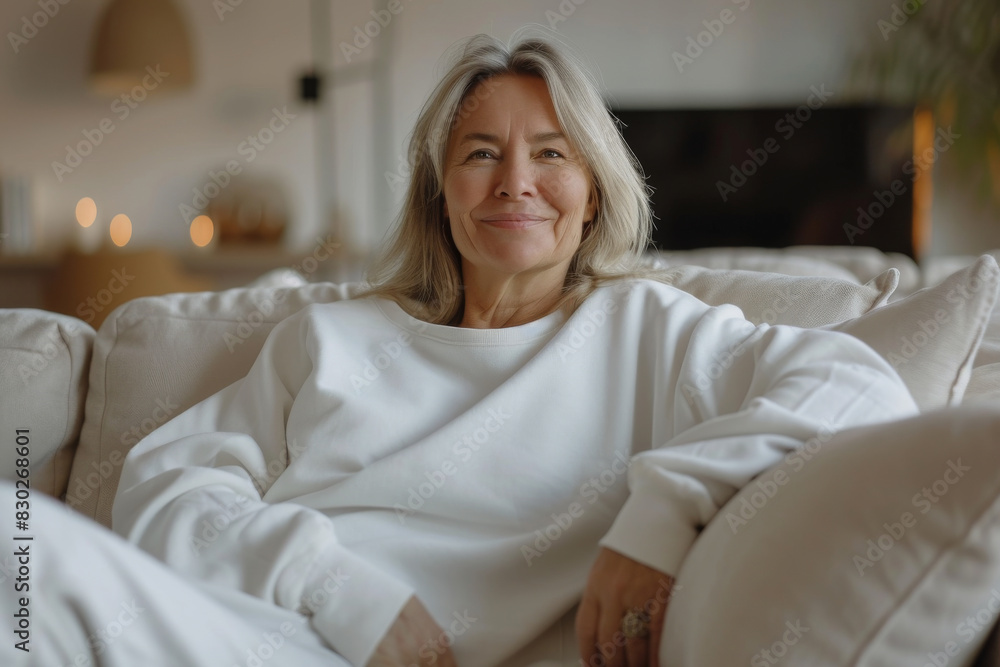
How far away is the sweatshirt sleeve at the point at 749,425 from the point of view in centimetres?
82

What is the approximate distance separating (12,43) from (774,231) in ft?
12.7

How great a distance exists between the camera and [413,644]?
95cm

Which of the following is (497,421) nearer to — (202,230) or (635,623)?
(635,623)

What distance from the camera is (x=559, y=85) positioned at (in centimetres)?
128

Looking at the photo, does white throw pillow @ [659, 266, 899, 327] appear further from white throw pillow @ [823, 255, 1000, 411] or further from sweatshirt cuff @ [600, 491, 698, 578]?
sweatshirt cuff @ [600, 491, 698, 578]

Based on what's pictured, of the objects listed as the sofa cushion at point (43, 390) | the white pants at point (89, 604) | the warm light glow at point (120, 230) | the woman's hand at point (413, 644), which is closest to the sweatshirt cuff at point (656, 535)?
the woman's hand at point (413, 644)

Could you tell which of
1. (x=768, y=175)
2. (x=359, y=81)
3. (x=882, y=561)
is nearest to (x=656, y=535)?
(x=882, y=561)

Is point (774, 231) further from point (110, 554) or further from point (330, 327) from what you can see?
point (110, 554)

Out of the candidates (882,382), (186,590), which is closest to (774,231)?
(882,382)

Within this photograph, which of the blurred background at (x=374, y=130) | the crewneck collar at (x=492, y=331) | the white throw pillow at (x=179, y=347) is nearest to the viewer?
the crewneck collar at (x=492, y=331)

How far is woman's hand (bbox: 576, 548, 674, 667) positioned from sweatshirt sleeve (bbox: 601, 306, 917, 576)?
0.01 metres

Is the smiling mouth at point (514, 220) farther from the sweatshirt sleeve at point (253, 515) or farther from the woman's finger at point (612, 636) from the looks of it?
the woman's finger at point (612, 636)

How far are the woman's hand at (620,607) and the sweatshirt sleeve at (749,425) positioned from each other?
0.6 inches

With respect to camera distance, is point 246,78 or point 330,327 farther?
point 246,78
